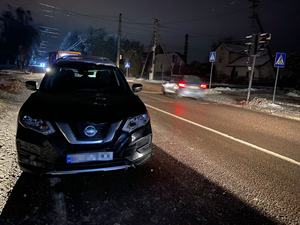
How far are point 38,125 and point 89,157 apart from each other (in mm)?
722

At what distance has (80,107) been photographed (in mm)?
2830

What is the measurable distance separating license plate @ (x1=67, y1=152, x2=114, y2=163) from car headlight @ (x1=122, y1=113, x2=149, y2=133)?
0.38 metres

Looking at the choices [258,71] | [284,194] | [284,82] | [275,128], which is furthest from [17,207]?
[258,71]

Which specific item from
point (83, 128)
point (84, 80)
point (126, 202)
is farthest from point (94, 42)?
point (126, 202)

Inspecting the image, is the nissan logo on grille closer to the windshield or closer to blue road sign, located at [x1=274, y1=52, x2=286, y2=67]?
the windshield

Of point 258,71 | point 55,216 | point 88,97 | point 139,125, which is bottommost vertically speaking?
point 55,216

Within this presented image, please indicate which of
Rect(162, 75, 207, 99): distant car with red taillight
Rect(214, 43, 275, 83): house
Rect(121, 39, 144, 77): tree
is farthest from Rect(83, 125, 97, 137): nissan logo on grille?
Rect(214, 43, 275, 83): house

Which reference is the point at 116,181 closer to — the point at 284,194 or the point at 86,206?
the point at 86,206

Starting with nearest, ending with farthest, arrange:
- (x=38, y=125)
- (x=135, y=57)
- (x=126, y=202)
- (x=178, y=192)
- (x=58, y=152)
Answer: (x=58, y=152) → (x=38, y=125) → (x=126, y=202) → (x=178, y=192) → (x=135, y=57)

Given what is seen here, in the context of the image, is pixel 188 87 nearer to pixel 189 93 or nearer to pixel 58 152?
pixel 189 93

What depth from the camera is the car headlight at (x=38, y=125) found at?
2.51 m

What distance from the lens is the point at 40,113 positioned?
104 inches

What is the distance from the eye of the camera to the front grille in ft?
8.27

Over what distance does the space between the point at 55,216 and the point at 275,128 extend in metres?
7.04
